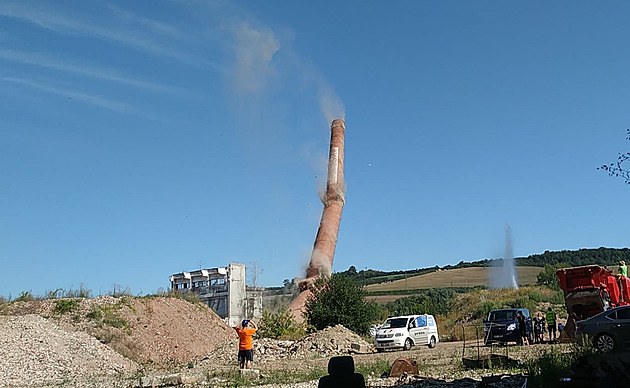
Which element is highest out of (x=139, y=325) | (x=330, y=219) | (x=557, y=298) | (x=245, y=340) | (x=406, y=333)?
(x=330, y=219)

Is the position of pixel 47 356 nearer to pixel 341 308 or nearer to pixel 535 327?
pixel 341 308

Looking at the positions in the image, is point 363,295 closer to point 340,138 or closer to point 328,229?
point 328,229

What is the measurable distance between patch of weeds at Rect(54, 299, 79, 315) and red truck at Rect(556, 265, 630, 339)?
23.6m

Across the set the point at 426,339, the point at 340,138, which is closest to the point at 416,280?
the point at 340,138

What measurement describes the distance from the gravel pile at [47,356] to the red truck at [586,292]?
Answer: 742 inches

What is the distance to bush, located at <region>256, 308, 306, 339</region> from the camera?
37250 mm

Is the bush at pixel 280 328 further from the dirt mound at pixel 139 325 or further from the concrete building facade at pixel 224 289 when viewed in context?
the concrete building facade at pixel 224 289

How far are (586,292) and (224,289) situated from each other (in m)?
24.1

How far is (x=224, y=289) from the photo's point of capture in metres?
42.0

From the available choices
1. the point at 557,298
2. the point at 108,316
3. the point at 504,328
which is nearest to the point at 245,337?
the point at 108,316

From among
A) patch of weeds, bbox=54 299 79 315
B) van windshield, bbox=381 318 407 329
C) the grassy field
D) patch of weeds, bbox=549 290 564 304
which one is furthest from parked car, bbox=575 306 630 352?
the grassy field

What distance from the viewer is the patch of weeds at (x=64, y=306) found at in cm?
3052

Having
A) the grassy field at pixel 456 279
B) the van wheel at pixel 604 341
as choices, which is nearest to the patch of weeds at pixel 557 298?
the van wheel at pixel 604 341

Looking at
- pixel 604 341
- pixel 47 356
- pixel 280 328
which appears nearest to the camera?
pixel 604 341
